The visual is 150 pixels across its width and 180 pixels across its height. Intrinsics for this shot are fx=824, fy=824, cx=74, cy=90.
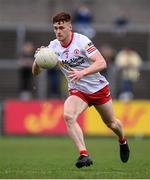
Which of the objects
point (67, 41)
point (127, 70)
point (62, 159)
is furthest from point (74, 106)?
point (127, 70)

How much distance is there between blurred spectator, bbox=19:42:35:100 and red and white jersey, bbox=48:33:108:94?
12.8m

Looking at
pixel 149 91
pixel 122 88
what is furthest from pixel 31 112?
pixel 149 91

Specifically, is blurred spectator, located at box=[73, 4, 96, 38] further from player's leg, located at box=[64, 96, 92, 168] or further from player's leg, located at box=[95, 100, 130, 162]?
player's leg, located at box=[64, 96, 92, 168]

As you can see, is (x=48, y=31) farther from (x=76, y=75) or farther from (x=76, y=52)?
(x=76, y=75)

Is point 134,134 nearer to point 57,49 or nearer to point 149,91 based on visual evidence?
point 149,91

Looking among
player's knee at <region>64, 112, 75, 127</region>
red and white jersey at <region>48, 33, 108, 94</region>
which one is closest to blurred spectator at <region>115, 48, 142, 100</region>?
red and white jersey at <region>48, 33, 108, 94</region>

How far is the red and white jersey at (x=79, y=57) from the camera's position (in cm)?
1327

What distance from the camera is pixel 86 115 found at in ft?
84.5

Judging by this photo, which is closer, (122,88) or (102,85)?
(102,85)

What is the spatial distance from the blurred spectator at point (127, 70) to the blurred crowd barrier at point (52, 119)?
66cm

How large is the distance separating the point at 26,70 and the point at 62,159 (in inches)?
415

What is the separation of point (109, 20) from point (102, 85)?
20.4m

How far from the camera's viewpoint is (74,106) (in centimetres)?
1322

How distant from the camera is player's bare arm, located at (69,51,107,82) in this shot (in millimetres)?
12734
